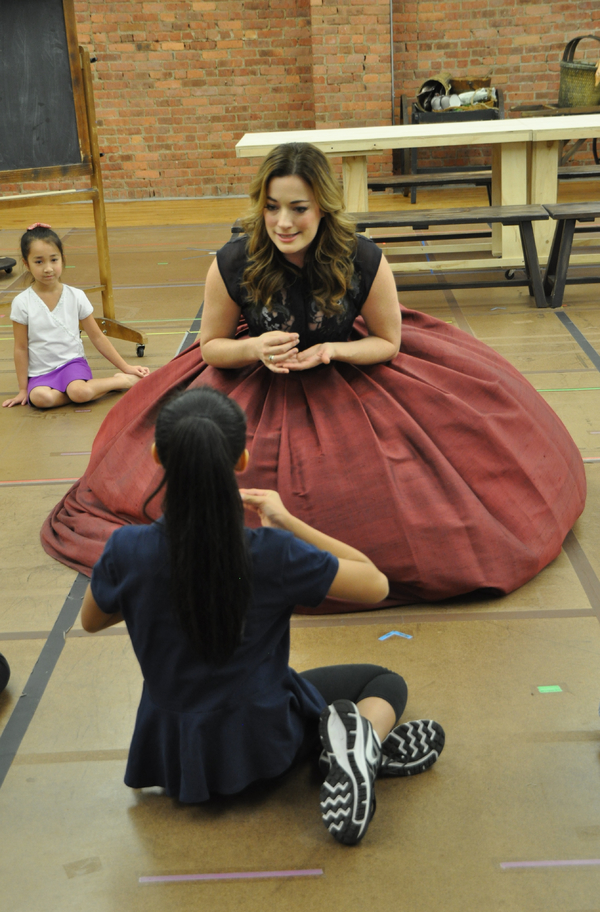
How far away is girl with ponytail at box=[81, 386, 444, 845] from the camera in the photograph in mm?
1292

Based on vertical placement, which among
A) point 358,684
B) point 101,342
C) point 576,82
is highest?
point 576,82

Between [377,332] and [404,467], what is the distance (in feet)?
1.43

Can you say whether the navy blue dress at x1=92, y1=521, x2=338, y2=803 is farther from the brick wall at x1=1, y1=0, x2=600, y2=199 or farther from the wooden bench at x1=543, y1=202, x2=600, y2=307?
the brick wall at x1=1, y1=0, x2=600, y2=199

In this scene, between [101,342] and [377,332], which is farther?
[101,342]

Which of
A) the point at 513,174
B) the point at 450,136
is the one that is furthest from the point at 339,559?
the point at 513,174

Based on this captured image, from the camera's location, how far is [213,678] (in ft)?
4.73

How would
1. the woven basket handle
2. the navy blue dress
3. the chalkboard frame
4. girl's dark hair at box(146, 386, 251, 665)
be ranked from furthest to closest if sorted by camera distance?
1. the woven basket handle
2. the chalkboard frame
3. the navy blue dress
4. girl's dark hair at box(146, 386, 251, 665)

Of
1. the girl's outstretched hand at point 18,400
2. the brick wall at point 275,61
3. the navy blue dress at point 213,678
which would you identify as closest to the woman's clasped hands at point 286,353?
the navy blue dress at point 213,678

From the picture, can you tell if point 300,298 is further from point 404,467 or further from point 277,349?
point 404,467

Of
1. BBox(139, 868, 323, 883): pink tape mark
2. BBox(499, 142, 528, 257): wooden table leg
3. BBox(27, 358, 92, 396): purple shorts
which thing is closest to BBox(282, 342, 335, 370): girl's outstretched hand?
BBox(139, 868, 323, 883): pink tape mark

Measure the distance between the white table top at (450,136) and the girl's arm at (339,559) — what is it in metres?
3.96

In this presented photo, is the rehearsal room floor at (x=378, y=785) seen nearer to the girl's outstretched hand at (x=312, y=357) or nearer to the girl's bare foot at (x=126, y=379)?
the girl's outstretched hand at (x=312, y=357)

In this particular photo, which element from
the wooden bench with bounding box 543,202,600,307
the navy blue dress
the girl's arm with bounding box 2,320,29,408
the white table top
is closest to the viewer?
the navy blue dress

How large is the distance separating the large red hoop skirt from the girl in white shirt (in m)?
1.12
